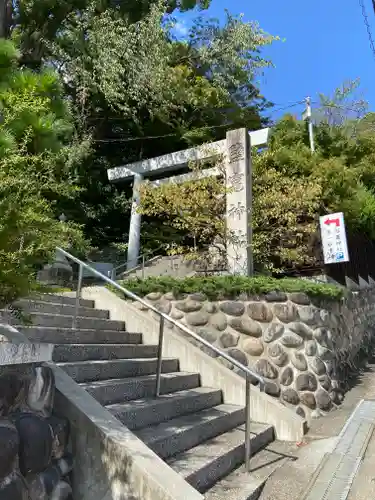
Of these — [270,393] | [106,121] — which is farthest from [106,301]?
[106,121]

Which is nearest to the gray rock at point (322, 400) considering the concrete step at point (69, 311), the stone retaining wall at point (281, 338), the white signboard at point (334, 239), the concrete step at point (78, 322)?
the stone retaining wall at point (281, 338)

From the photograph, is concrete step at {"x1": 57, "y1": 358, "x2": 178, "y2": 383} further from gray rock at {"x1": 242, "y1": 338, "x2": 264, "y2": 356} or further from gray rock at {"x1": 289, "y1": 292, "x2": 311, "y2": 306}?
gray rock at {"x1": 289, "y1": 292, "x2": 311, "y2": 306}

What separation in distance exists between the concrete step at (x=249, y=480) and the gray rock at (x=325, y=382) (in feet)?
5.44

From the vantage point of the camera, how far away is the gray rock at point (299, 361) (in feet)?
19.0

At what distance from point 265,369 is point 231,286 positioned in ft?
3.97

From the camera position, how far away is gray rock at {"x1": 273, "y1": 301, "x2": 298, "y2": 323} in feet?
19.4

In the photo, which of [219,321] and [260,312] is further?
[219,321]

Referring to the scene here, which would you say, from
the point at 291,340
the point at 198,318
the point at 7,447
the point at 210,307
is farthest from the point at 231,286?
the point at 7,447

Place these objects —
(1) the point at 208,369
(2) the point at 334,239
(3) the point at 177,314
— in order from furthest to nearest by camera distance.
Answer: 1. (2) the point at 334,239
2. (3) the point at 177,314
3. (1) the point at 208,369

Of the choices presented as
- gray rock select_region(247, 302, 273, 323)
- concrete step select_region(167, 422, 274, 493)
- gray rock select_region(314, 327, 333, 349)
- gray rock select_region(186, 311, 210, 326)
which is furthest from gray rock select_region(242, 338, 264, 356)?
concrete step select_region(167, 422, 274, 493)

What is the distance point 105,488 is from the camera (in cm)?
262

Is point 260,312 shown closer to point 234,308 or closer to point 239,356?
point 234,308

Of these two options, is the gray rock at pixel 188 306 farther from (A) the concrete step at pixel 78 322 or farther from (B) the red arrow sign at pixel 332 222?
(B) the red arrow sign at pixel 332 222

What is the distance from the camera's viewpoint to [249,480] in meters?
3.70
